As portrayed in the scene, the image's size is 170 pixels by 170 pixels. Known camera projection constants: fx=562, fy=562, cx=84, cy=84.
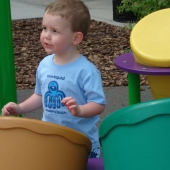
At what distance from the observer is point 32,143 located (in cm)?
231

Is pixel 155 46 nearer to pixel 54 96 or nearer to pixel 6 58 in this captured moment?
pixel 54 96

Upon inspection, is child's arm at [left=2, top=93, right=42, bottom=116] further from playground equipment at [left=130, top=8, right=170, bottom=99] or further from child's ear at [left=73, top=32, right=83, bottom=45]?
playground equipment at [left=130, top=8, right=170, bottom=99]

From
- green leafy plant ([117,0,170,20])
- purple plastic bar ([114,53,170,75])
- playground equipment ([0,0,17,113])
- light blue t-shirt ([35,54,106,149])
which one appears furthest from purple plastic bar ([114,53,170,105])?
green leafy plant ([117,0,170,20])

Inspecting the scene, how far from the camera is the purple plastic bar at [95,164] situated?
2.69m

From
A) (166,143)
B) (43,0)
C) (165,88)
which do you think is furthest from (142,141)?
(43,0)

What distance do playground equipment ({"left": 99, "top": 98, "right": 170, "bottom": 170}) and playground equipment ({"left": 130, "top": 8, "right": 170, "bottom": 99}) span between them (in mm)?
675

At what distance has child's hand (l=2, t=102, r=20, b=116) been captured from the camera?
2.80 m

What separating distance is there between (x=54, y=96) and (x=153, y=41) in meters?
0.62

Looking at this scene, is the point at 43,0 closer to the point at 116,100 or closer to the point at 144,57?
the point at 116,100

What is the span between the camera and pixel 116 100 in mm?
5137

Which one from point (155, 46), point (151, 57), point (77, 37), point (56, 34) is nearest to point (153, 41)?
point (155, 46)

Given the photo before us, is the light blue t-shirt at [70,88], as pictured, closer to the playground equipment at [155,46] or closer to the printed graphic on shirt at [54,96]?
the printed graphic on shirt at [54,96]

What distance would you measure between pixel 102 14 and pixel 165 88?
6.76 meters

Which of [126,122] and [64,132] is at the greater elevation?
[126,122]
